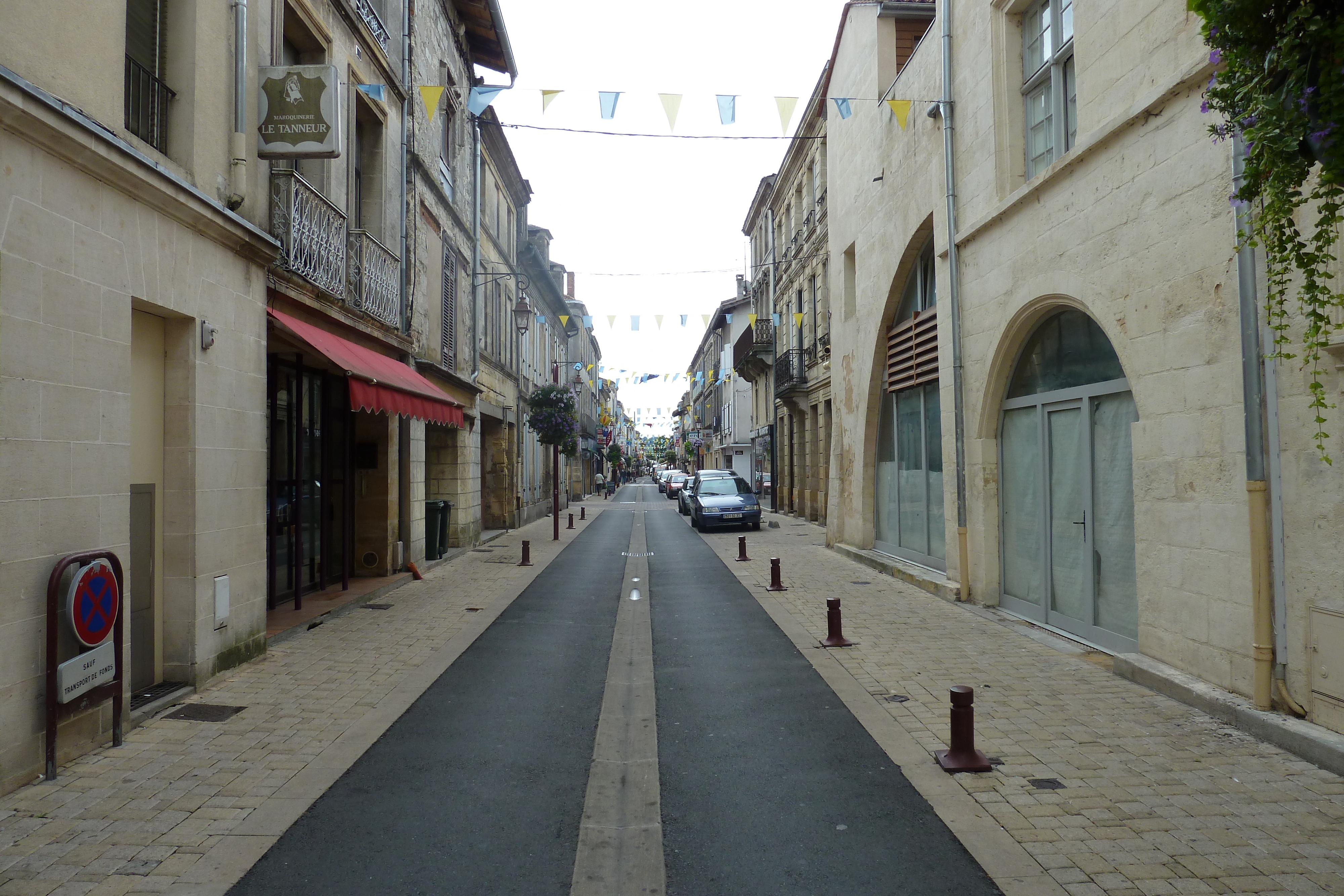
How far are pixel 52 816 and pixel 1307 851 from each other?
5.70m

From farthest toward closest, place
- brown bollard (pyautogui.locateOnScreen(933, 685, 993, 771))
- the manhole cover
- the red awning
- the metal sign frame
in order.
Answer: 1. the red awning
2. the manhole cover
3. brown bollard (pyautogui.locateOnScreen(933, 685, 993, 771))
4. the metal sign frame

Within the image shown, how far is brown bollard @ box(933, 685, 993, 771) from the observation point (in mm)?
4480

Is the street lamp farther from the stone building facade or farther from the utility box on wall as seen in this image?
the utility box on wall

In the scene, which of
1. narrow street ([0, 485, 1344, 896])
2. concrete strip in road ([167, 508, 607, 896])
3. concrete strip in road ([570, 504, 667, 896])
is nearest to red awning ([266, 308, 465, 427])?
narrow street ([0, 485, 1344, 896])

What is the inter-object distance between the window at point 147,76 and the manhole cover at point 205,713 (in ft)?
13.5

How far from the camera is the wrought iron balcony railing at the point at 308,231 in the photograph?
7.93 metres

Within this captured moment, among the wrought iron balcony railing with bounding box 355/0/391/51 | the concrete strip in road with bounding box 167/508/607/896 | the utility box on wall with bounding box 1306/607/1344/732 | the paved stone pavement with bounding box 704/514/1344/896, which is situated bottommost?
the paved stone pavement with bounding box 704/514/1344/896

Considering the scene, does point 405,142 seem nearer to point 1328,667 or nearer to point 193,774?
point 193,774

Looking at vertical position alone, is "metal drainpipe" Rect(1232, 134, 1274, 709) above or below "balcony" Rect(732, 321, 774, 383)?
below

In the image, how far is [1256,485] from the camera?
517cm

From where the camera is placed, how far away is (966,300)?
9945 mm

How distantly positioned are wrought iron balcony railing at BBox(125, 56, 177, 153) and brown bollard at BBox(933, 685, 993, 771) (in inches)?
264

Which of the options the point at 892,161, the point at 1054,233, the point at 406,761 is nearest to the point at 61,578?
the point at 406,761

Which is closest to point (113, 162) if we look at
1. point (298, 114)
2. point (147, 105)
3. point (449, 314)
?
point (147, 105)
